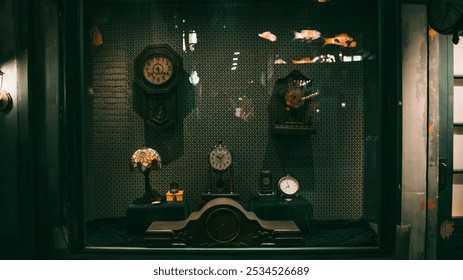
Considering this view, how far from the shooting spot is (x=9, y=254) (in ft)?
12.7

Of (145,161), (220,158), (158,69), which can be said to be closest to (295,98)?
(220,158)

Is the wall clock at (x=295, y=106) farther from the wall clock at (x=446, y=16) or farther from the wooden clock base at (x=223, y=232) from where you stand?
the wall clock at (x=446, y=16)

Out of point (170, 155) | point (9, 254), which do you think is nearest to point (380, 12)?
point (170, 155)

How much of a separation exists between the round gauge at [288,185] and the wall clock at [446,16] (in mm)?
2321

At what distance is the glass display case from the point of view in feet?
15.9

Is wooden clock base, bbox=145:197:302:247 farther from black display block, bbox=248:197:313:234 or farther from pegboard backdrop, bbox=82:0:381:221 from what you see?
pegboard backdrop, bbox=82:0:381:221

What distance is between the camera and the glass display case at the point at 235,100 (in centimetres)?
486

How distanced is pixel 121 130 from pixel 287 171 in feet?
7.46

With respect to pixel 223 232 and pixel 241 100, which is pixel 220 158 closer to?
pixel 241 100

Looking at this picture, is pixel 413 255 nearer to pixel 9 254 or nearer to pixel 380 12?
pixel 380 12

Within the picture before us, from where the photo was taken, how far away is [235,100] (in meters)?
4.97

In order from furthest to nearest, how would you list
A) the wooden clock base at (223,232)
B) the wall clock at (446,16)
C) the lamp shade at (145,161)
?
the lamp shade at (145,161), the wooden clock base at (223,232), the wall clock at (446,16)

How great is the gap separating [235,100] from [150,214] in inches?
71.8

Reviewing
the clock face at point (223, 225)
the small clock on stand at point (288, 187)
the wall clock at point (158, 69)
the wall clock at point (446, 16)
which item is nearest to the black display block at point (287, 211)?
the small clock on stand at point (288, 187)
